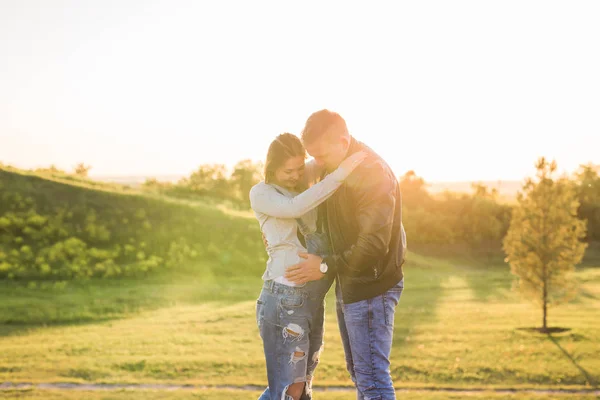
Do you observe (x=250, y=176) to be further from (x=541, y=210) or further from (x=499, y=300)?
(x=541, y=210)

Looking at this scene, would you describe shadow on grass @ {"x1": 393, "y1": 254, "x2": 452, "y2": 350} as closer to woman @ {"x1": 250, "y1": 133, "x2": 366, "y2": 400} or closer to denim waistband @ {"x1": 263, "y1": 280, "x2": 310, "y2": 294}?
woman @ {"x1": 250, "y1": 133, "x2": 366, "y2": 400}

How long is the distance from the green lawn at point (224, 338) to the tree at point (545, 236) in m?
1.34

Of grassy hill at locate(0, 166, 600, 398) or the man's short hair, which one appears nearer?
the man's short hair

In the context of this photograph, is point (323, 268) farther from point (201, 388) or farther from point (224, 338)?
point (224, 338)

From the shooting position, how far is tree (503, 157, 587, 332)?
58.7ft

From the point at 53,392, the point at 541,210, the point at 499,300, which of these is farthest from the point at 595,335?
the point at 53,392

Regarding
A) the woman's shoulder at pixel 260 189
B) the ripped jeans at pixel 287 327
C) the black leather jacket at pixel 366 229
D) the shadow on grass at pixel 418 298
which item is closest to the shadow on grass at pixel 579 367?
the shadow on grass at pixel 418 298

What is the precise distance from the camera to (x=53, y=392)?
31.8 ft

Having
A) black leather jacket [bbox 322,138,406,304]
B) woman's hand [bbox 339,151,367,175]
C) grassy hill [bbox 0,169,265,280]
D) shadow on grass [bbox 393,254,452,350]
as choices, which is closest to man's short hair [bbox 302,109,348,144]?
woman's hand [bbox 339,151,367,175]

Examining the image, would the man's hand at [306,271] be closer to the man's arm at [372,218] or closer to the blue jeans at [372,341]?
the man's arm at [372,218]

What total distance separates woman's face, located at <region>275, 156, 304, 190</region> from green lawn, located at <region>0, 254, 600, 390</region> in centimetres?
Result: 601

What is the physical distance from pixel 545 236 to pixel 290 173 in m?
15.8

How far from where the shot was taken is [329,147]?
14.4 ft

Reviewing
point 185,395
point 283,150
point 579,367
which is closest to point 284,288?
point 283,150
